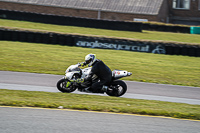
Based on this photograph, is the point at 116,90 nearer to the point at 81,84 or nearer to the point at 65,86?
the point at 81,84

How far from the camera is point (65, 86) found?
10453 millimetres

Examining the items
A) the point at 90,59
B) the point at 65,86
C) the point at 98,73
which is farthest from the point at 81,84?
the point at 90,59

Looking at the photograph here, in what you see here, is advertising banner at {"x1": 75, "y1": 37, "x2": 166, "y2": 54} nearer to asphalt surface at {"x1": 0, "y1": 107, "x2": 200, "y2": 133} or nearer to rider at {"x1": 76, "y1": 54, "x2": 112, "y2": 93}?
rider at {"x1": 76, "y1": 54, "x2": 112, "y2": 93}

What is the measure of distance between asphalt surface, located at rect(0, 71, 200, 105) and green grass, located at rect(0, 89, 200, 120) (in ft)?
3.79

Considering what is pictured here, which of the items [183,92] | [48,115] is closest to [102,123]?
[48,115]

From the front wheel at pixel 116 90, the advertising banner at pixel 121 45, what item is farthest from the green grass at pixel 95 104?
the advertising banner at pixel 121 45

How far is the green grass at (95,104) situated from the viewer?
26.8 ft

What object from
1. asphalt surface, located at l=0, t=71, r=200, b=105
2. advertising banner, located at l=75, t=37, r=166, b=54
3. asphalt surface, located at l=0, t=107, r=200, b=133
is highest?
advertising banner, located at l=75, t=37, r=166, b=54

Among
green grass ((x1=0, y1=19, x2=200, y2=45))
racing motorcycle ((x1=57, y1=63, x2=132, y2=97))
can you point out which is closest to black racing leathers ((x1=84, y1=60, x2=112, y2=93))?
racing motorcycle ((x1=57, y1=63, x2=132, y2=97))

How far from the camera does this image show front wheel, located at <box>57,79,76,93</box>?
10.4m

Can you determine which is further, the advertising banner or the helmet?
the advertising banner

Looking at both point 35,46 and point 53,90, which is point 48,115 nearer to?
point 53,90

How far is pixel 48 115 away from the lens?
7184mm

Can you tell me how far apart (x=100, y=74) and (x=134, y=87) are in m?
2.60
